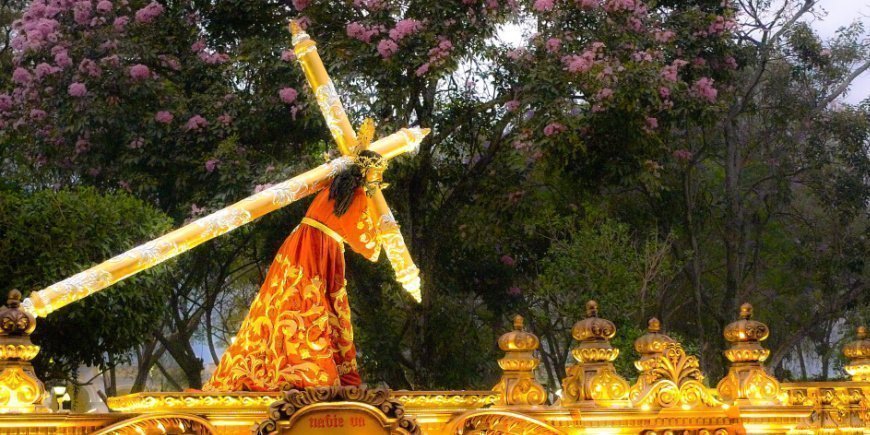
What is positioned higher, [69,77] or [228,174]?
[69,77]

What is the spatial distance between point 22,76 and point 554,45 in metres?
4.76

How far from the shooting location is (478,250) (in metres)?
12.1

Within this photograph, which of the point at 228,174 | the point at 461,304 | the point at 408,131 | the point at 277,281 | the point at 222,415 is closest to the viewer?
the point at 222,415

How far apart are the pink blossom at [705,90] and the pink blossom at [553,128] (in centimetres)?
158

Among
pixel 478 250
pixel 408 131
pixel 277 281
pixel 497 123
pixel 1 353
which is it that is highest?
pixel 497 123

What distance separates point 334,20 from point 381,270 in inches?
97.1

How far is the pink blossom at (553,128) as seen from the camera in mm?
10406

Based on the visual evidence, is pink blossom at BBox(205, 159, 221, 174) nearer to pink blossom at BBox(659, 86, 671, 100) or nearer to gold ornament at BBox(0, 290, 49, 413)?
pink blossom at BBox(659, 86, 671, 100)

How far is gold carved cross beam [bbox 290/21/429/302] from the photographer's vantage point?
208 inches

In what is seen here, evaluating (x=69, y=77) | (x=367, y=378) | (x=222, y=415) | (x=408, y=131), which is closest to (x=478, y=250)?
(x=367, y=378)

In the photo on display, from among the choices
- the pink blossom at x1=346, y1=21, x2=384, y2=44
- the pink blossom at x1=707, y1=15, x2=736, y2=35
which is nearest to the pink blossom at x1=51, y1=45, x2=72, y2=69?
the pink blossom at x1=346, y1=21, x2=384, y2=44

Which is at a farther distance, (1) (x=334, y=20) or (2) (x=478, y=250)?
(2) (x=478, y=250)

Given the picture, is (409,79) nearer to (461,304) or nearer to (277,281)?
(461,304)

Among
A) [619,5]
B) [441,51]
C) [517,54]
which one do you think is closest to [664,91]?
[619,5]
